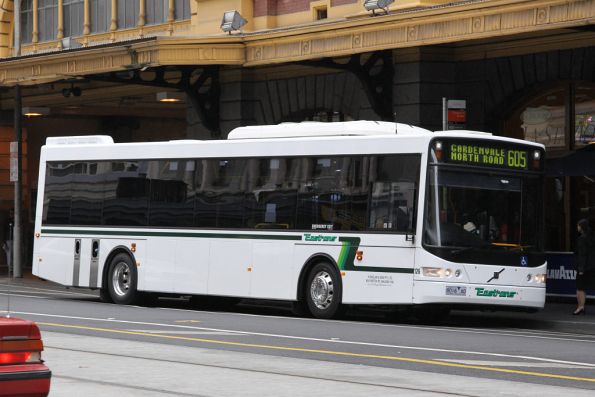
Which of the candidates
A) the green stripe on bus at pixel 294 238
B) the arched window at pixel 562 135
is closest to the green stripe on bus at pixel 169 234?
the green stripe on bus at pixel 294 238

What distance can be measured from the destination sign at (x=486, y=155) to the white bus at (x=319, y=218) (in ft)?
0.07

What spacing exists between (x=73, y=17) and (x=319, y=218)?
19.8m

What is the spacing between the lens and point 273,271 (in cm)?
2334

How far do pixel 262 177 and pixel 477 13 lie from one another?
4.76m

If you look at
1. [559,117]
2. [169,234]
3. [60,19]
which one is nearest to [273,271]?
[169,234]

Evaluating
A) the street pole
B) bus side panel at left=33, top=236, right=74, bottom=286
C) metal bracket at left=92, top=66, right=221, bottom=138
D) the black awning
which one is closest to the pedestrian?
the black awning

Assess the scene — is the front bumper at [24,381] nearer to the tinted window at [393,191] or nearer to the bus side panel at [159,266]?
the tinted window at [393,191]

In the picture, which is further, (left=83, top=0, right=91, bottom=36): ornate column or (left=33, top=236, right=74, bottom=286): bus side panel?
(left=83, top=0, right=91, bottom=36): ornate column

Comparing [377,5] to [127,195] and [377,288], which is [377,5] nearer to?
[127,195]

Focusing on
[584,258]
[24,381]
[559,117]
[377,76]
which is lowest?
[24,381]

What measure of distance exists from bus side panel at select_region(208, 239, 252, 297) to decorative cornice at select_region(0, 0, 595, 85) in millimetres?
5224

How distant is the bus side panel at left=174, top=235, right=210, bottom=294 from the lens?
81.1 ft

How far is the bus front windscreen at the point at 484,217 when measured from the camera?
21.0 meters

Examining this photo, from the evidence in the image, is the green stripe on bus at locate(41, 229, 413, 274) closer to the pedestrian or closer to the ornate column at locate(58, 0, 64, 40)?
the pedestrian
